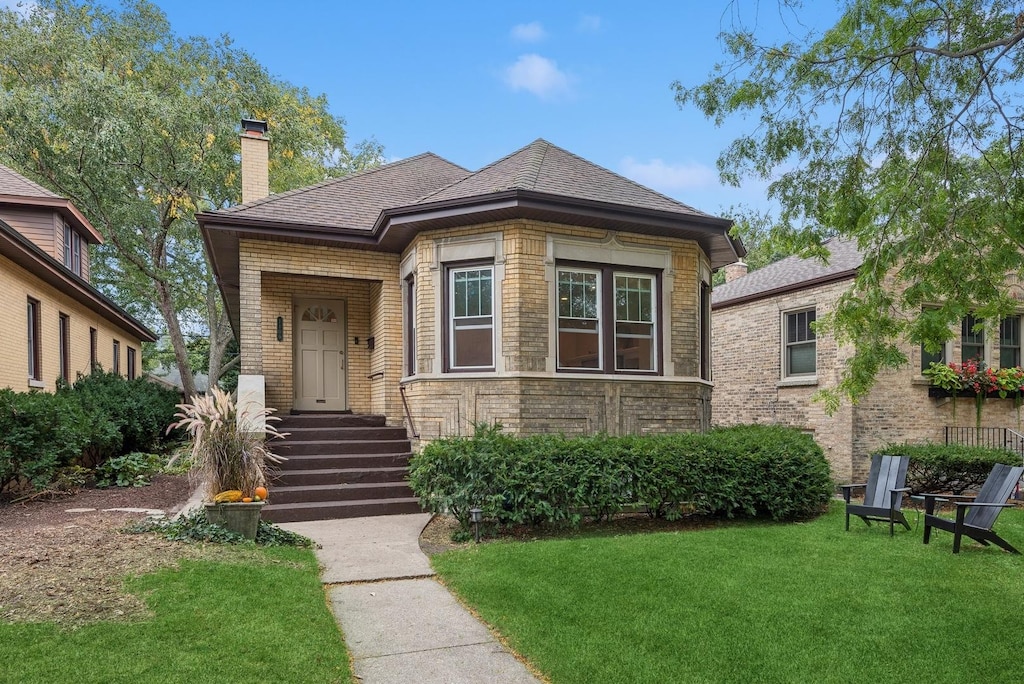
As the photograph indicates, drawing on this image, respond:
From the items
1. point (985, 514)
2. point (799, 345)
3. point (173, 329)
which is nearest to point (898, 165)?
point (985, 514)

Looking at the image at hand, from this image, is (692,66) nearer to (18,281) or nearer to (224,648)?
(224,648)

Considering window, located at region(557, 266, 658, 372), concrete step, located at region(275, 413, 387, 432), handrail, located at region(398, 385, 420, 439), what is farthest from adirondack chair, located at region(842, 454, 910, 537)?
concrete step, located at region(275, 413, 387, 432)

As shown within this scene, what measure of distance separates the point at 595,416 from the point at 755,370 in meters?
7.84

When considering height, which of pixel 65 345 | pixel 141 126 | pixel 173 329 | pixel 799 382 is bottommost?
pixel 799 382

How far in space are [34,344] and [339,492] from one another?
885cm

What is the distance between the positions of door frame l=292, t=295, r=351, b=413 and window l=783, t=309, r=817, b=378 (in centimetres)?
969

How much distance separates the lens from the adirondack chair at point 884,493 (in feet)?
25.0

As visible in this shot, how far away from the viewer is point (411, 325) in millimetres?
10742

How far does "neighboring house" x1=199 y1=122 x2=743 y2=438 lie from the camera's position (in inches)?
374

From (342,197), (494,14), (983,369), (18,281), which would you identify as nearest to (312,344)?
(342,197)

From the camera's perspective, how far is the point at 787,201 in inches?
247

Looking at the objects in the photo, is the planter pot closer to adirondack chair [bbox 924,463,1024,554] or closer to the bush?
adirondack chair [bbox 924,463,1024,554]

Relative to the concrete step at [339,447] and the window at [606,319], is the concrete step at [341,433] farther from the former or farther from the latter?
the window at [606,319]

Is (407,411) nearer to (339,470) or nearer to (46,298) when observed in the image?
(339,470)
